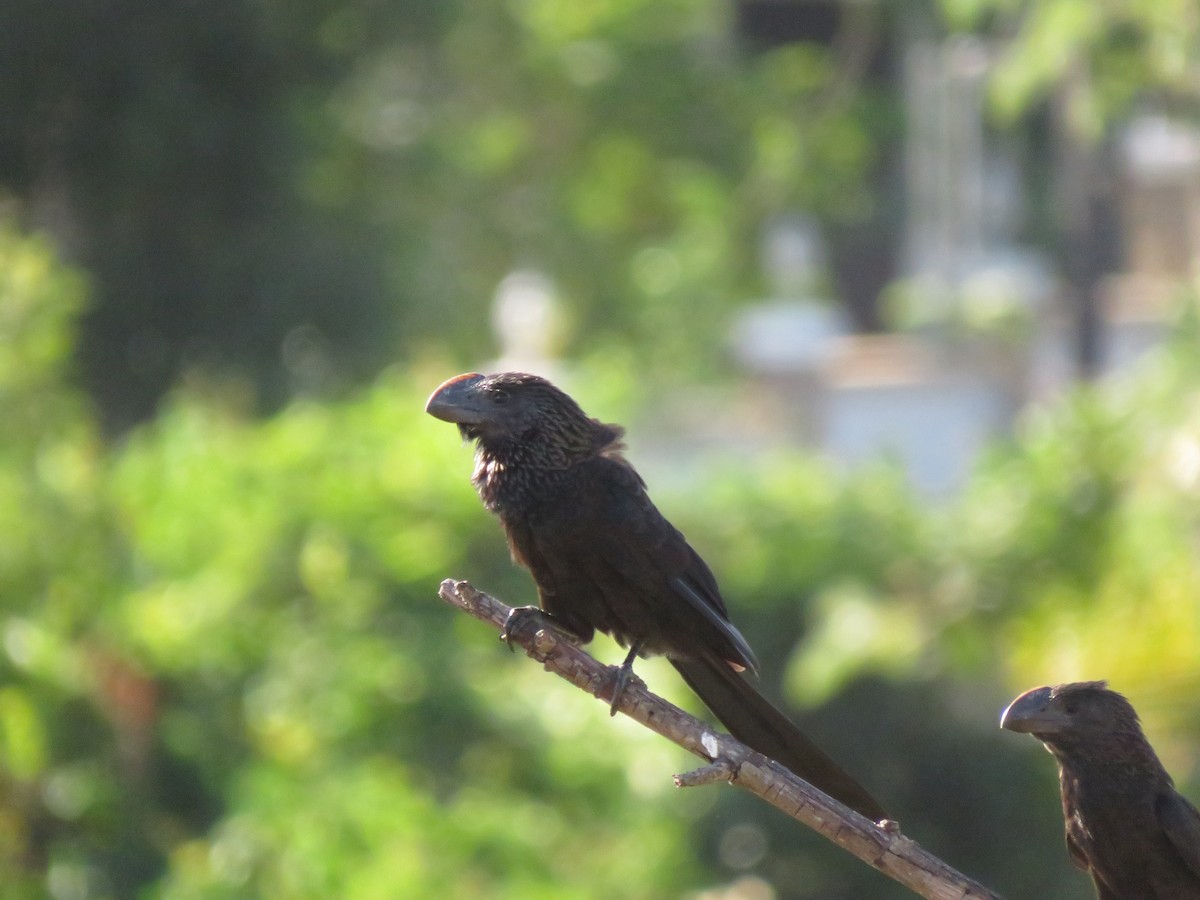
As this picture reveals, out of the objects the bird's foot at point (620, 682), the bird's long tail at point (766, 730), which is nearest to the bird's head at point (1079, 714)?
the bird's long tail at point (766, 730)

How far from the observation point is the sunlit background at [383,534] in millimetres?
6062

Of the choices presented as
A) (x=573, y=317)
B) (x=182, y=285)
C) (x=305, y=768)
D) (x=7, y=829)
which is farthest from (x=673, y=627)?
(x=573, y=317)

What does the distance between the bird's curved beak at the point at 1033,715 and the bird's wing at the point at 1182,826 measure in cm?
25

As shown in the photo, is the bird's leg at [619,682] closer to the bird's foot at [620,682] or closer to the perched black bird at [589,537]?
the bird's foot at [620,682]

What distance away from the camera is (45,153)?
8.71 metres

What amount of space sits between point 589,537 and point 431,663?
4.05 m

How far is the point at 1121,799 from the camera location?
109 inches

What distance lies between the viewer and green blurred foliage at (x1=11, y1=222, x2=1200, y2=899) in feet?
19.5

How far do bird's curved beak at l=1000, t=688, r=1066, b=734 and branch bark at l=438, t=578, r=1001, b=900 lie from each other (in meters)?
0.32

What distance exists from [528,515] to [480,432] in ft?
0.55

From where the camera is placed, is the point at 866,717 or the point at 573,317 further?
the point at 573,317

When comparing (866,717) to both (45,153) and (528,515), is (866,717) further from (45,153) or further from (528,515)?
(45,153)

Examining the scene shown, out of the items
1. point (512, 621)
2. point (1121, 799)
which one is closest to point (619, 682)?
point (512, 621)

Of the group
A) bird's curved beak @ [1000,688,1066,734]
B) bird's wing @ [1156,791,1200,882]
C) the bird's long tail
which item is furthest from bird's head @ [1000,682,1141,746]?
the bird's long tail
